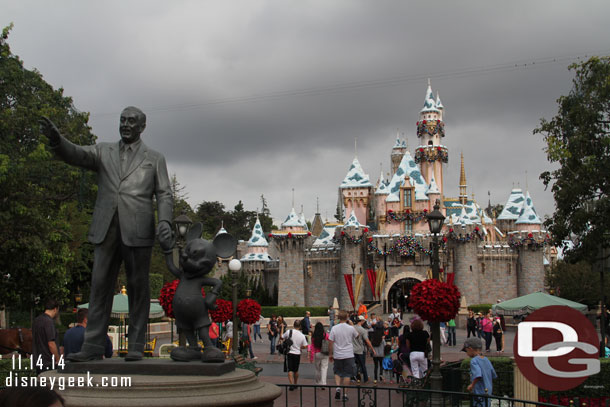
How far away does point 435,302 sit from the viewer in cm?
1046

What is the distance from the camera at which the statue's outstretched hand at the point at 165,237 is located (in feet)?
19.1

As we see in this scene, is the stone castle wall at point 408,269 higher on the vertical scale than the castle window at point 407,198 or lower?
lower

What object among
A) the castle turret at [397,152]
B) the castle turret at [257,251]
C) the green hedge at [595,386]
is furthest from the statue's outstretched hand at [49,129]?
the castle turret at [397,152]

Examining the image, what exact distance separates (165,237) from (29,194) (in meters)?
12.9

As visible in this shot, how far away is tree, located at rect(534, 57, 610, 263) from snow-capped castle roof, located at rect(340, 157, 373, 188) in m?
39.4

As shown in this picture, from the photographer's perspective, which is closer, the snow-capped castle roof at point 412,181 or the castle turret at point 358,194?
the snow-capped castle roof at point 412,181

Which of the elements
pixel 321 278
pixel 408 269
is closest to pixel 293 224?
pixel 321 278

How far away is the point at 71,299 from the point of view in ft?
115

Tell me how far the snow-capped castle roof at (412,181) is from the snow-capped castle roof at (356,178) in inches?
169

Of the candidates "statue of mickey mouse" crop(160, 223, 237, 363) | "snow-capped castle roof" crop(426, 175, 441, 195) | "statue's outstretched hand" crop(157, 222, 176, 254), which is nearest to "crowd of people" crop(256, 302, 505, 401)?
"statue of mickey mouse" crop(160, 223, 237, 363)

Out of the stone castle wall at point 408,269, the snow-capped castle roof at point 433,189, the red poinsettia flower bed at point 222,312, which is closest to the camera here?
the red poinsettia flower bed at point 222,312

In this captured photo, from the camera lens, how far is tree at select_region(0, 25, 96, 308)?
16.5 m

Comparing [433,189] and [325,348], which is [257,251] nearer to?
[433,189]

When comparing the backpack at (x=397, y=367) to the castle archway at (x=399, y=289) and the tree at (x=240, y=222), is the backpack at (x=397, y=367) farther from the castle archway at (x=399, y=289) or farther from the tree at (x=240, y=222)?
the tree at (x=240, y=222)
